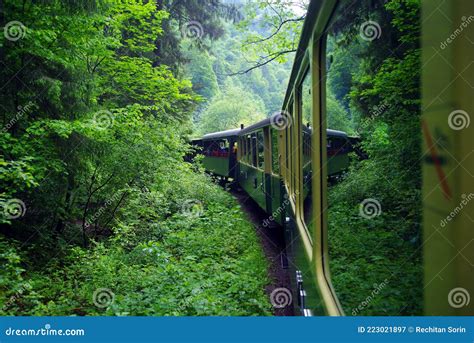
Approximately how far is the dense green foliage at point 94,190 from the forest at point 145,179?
27 millimetres

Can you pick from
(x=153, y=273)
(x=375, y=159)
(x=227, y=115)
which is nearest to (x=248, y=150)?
(x=153, y=273)

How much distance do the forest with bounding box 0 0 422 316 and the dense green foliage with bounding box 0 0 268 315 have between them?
3 centimetres

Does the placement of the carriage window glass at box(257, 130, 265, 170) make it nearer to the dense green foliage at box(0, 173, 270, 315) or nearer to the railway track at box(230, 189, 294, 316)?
the railway track at box(230, 189, 294, 316)

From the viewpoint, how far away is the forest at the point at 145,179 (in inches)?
49.3

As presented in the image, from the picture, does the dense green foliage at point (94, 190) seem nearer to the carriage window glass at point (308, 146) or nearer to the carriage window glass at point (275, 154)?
the carriage window glass at point (275, 154)

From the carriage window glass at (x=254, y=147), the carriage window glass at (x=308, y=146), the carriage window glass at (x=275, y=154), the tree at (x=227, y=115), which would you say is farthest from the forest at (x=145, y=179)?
the tree at (x=227, y=115)

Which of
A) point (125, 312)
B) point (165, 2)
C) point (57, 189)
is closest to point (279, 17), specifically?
point (165, 2)

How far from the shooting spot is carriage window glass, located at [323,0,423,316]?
113 cm

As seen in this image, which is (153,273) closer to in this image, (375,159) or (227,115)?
(375,159)

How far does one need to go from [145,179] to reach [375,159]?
780 cm

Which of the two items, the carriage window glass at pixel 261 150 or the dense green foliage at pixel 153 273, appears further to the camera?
the carriage window glass at pixel 261 150

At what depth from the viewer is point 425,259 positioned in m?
1.06

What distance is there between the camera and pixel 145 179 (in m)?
8.83

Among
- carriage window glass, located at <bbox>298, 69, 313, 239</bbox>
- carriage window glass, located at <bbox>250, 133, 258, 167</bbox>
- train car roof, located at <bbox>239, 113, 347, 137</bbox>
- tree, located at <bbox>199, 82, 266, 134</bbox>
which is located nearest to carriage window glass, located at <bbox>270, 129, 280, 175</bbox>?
train car roof, located at <bbox>239, 113, 347, 137</bbox>
